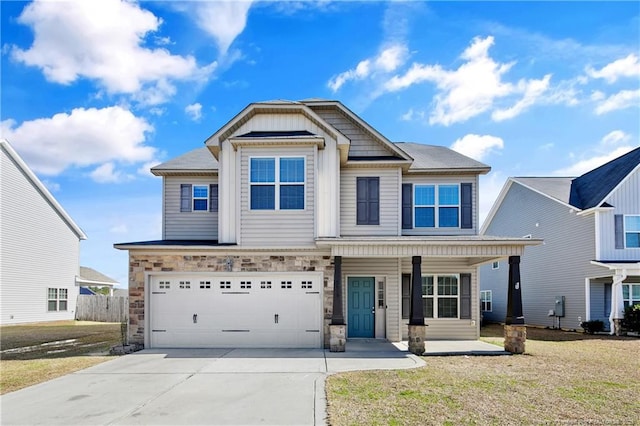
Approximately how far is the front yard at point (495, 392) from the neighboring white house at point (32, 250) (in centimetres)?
2038

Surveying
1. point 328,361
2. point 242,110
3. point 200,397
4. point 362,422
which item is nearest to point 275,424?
point 362,422

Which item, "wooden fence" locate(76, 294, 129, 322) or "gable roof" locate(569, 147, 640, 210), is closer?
"gable roof" locate(569, 147, 640, 210)

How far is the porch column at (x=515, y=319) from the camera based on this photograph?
1311 centimetres

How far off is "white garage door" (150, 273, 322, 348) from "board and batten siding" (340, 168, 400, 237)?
96.7 inches

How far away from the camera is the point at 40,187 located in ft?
85.5

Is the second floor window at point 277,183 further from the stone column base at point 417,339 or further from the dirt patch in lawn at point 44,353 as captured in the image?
the dirt patch in lawn at point 44,353

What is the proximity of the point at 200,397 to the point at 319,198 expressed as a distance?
7.70 m

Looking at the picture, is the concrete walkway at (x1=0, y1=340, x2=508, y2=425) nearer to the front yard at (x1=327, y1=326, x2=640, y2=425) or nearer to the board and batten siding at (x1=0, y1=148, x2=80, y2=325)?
the front yard at (x1=327, y1=326, x2=640, y2=425)

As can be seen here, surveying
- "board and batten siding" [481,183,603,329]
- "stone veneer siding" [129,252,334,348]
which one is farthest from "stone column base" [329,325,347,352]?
"board and batten siding" [481,183,603,329]

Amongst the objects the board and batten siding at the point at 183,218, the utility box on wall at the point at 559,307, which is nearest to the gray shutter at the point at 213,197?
the board and batten siding at the point at 183,218

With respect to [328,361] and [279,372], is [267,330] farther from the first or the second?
[279,372]

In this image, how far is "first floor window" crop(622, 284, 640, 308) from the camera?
19.9m

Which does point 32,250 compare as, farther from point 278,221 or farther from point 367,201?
point 367,201

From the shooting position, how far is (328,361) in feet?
38.3
